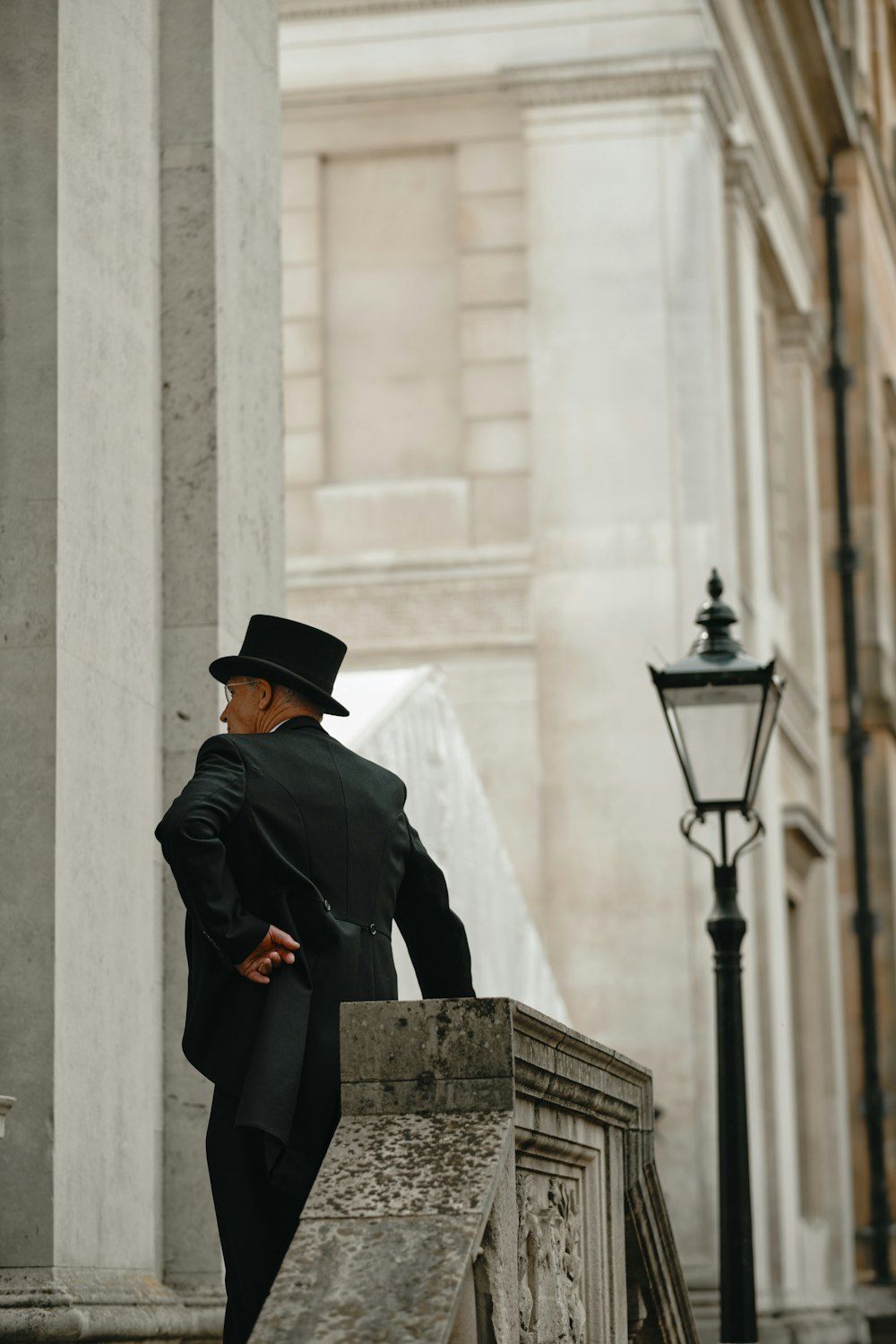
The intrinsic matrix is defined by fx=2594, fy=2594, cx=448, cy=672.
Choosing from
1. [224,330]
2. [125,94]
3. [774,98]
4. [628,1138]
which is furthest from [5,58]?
[774,98]

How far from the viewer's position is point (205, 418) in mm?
8266

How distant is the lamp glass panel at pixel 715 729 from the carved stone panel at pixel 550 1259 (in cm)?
398

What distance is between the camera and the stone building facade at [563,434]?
648 inches

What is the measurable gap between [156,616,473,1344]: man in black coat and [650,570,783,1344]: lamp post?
4009 millimetres

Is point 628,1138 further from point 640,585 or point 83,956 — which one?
point 640,585

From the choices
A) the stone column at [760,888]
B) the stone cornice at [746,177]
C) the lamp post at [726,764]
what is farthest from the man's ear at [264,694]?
the stone cornice at [746,177]

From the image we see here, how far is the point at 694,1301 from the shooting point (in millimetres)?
15656

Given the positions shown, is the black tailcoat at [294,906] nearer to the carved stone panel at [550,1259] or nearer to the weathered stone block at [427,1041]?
the weathered stone block at [427,1041]

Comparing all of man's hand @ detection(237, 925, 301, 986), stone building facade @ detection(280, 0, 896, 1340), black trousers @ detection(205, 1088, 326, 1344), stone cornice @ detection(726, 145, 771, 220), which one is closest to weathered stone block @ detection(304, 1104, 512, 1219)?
black trousers @ detection(205, 1088, 326, 1344)

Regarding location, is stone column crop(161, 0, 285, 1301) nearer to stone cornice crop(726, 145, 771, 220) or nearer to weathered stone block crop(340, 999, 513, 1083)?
weathered stone block crop(340, 999, 513, 1083)

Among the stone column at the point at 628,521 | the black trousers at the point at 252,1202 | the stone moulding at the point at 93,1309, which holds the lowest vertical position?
the stone moulding at the point at 93,1309

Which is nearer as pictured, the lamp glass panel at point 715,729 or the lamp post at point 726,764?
the lamp post at point 726,764

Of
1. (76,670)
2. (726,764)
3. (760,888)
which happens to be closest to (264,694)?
(76,670)

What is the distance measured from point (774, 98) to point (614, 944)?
9.05 metres
